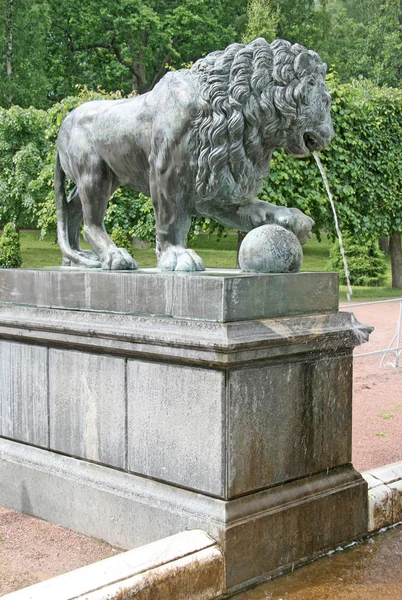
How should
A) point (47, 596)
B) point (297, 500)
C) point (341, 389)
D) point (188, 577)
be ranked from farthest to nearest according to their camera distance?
point (341, 389) → point (297, 500) → point (188, 577) → point (47, 596)

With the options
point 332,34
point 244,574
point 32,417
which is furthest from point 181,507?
point 332,34

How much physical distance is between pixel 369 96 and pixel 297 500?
14.7 metres

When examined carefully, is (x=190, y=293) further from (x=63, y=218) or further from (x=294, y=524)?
(x=63, y=218)

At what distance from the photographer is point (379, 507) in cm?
438

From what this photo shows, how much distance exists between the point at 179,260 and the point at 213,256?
22.0 meters

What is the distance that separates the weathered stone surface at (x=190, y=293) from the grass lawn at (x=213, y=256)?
45.7 ft

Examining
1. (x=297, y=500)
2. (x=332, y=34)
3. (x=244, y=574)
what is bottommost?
(x=244, y=574)

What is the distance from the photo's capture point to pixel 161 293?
389 centimetres

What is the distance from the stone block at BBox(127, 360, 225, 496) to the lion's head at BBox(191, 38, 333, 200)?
1152 millimetres

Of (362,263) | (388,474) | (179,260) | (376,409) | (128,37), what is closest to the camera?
(179,260)

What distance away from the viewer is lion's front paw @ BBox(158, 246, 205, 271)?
4.20 m

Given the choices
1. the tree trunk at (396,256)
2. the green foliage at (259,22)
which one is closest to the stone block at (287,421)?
the tree trunk at (396,256)

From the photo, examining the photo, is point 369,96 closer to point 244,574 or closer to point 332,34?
point 244,574

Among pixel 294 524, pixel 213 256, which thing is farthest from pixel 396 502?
pixel 213 256
